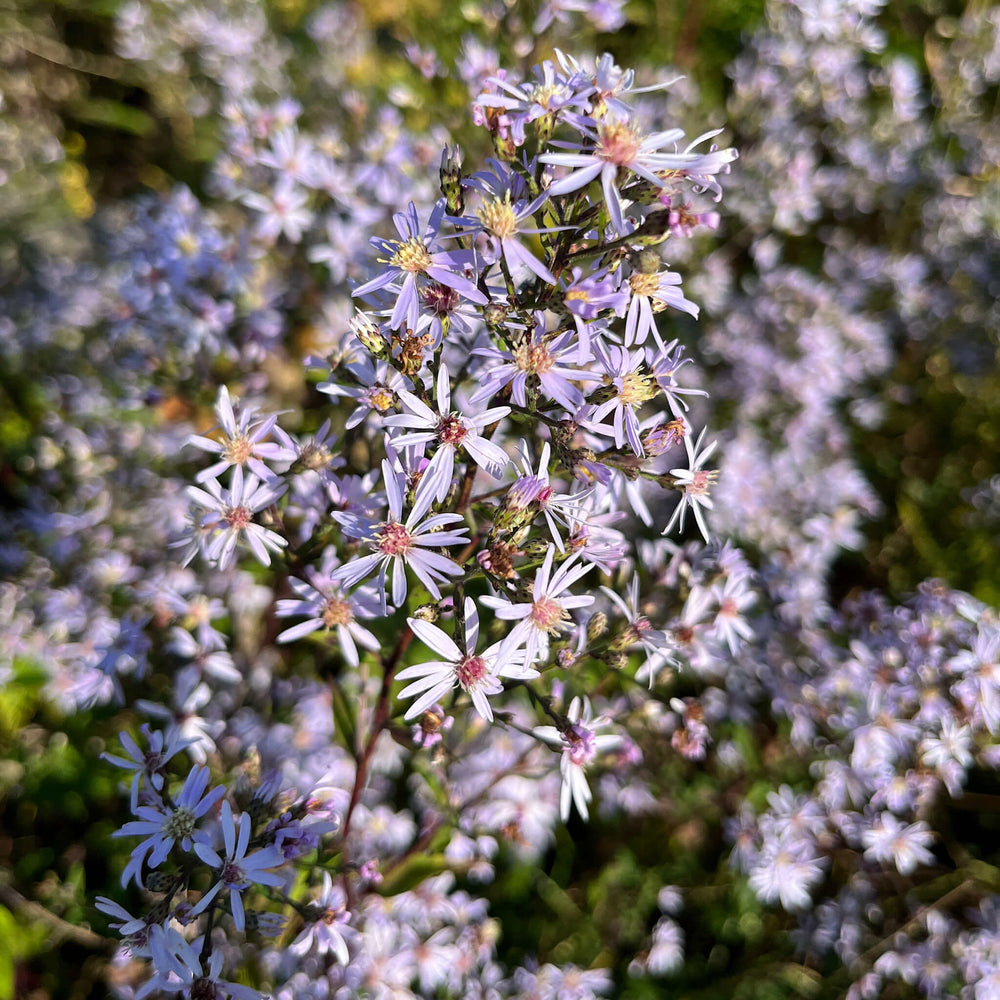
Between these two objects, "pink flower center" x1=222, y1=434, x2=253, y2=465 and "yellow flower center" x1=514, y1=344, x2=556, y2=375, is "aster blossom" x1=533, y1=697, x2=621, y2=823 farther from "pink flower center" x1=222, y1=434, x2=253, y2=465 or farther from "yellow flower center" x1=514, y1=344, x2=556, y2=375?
"pink flower center" x1=222, y1=434, x2=253, y2=465

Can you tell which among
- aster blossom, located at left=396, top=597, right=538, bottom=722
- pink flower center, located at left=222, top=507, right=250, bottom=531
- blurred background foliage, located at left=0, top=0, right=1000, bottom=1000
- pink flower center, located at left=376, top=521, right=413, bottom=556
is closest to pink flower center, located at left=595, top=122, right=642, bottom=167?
pink flower center, located at left=376, top=521, right=413, bottom=556

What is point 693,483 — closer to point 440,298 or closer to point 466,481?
point 466,481

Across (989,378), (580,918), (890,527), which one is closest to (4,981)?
(580,918)

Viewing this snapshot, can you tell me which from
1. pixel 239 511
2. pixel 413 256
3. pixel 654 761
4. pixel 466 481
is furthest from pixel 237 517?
pixel 654 761

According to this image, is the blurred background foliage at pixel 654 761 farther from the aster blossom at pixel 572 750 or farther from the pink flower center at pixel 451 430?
the pink flower center at pixel 451 430

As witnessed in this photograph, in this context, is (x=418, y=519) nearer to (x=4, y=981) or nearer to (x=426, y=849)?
(x=426, y=849)
